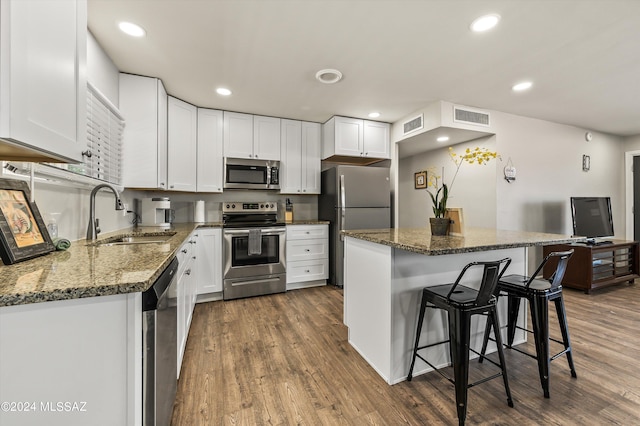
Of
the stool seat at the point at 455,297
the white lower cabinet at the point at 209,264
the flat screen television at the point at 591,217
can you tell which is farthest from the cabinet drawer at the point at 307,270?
the flat screen television at the point at 591,217

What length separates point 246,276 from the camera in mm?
3434

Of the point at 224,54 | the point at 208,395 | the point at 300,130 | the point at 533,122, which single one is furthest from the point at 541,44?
the point at 208,395

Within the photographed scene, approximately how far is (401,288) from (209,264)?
240 cm

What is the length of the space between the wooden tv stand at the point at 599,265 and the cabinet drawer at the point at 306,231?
9.93 feet

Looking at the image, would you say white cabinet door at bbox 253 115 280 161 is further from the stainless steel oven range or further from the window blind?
the window blind

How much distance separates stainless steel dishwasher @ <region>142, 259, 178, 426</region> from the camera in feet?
2.96

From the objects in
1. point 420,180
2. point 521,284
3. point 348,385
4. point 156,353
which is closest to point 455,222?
point 521,284

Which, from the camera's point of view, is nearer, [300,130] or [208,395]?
[208,395]

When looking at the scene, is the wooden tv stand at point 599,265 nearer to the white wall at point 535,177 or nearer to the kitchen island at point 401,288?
the white wall at point 535,177

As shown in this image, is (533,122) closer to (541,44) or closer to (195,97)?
(541,44)

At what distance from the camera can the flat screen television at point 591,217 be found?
3.87m

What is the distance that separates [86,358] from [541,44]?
3.28m

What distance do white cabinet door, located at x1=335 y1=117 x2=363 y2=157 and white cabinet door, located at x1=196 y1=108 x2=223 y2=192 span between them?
1.58 metres

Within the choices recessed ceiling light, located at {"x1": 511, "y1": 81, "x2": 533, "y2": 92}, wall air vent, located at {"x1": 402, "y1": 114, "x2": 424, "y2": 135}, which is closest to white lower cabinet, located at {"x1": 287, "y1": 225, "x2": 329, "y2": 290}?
wall air vent, located at {"x1": 402, "y1": 114, "x2": 424, "y2": 135}
